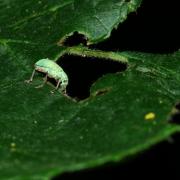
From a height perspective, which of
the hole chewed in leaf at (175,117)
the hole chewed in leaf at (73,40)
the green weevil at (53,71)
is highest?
the hole chewed in leaf at (175,117)

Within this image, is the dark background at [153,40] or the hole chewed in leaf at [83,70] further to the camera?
the dark background at [153,40]

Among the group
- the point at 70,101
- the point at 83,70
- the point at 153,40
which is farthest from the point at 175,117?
Result: the point at 153,40

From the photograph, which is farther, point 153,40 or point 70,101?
point 153,40

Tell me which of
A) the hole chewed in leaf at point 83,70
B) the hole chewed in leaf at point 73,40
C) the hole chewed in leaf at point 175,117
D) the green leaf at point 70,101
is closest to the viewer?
the green leaf at point 70,101

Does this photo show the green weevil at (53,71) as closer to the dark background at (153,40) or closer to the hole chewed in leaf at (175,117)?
the dark background at (153,40)

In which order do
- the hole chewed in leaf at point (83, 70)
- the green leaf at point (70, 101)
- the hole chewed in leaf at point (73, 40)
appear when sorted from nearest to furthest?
the green leaf at point (70, 101), the hole chewed in leaf at point (83, 70), the hole chewed in leaf at point (73, 40)

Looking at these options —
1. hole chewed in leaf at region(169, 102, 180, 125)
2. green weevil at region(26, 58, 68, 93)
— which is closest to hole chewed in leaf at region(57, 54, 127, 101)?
green weevil at region(26, 58, 68, 93)

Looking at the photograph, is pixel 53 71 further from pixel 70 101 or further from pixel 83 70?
pixel 70 101

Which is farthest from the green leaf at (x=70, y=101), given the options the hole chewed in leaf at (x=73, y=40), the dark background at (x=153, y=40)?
the dark background at (x=153, y=40)
